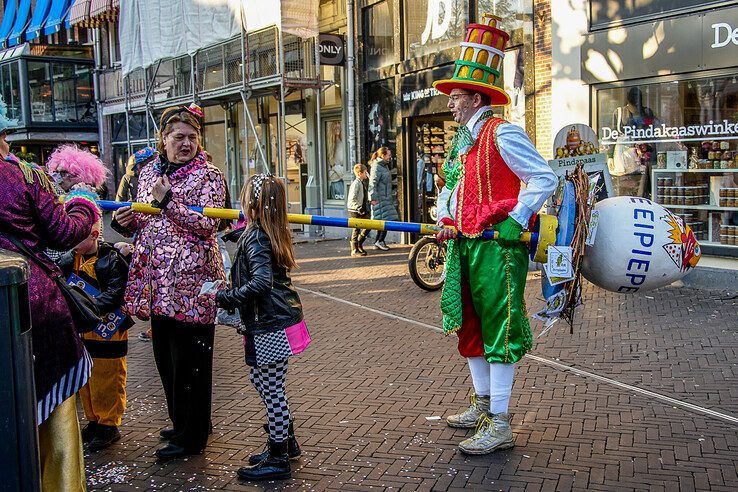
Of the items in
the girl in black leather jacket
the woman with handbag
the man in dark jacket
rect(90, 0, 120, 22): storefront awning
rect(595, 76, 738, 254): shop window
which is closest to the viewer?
the woman with handbag

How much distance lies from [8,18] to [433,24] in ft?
93.3

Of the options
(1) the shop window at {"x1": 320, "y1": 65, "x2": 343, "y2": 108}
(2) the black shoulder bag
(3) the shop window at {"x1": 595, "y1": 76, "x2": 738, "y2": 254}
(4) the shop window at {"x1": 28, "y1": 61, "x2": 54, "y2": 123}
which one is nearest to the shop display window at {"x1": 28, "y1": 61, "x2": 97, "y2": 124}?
(4) the shop window at {"x1": 28, "y1": 61, "x2": 54, "y2": 123}

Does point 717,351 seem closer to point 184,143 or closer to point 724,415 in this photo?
point 724,415

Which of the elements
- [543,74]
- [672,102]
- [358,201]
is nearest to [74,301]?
[672,102]

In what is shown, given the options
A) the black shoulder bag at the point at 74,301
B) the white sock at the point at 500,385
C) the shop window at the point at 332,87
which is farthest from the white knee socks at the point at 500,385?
the shop window at the point at 332,87

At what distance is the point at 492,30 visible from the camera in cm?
437

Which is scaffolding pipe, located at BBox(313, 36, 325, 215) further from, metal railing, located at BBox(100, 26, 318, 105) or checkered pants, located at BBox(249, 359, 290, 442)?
checkered pants, located at BBox(249, 359, 290, 442)

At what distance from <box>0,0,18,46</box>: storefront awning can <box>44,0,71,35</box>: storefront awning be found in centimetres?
438

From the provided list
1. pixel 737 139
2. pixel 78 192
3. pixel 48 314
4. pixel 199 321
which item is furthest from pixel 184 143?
pixel 737 139

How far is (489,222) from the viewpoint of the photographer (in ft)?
13.8

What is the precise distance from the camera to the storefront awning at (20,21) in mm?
34000

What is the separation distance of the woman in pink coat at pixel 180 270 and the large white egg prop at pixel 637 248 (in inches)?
83.8

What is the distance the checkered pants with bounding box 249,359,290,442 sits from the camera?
13.4 ft

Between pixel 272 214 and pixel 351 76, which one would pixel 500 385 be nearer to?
pixel 272 214
